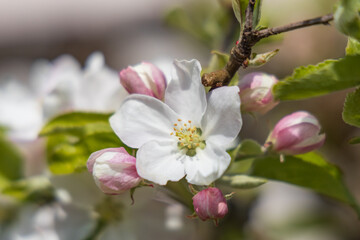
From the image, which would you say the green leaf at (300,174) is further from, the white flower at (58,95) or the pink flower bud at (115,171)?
the white flower at (58,95)

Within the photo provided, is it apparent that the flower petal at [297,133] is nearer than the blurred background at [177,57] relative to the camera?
Yes

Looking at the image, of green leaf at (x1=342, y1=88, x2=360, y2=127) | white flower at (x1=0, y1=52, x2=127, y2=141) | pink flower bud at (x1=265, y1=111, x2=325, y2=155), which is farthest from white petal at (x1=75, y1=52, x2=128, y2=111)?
green leaf at (x1=342, y1=88, x2=360, y2=127)

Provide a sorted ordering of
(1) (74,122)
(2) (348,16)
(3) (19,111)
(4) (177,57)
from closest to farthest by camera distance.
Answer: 1. (2) (348,16)
2. (1) (74,122)
3. (3) (19,111)
4. (4) (177,57)

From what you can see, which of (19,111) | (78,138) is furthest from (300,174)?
(19,111)

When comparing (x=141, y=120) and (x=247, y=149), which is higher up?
(x=141, y=120)

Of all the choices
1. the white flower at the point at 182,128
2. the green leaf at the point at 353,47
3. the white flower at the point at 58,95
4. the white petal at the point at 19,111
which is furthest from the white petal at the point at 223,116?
the white petal at the point at 19,111

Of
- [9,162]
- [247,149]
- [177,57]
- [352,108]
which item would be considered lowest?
[177,57]

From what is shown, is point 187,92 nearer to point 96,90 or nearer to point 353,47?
point 353,47
